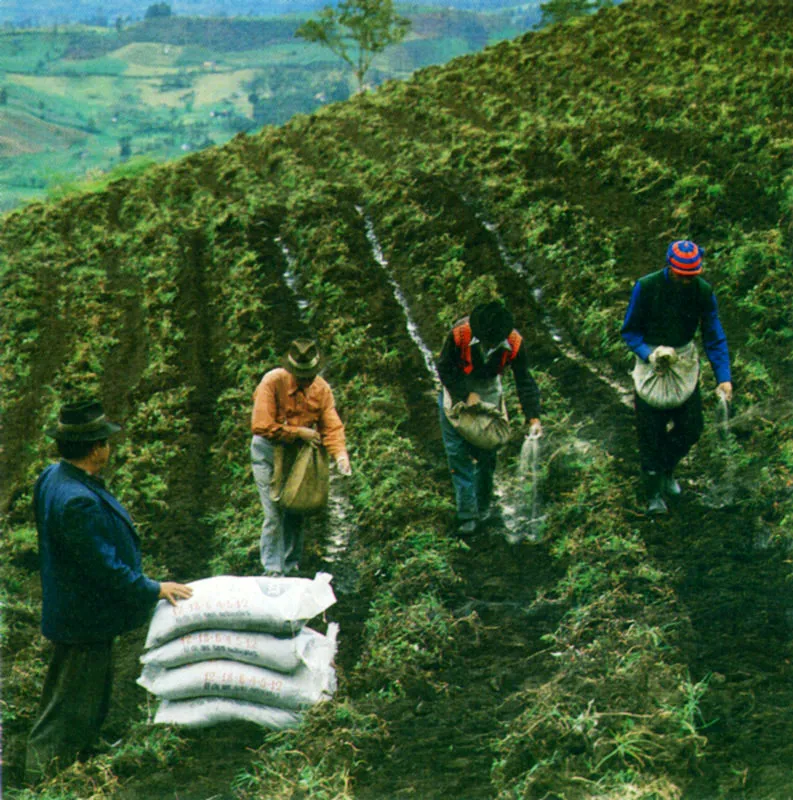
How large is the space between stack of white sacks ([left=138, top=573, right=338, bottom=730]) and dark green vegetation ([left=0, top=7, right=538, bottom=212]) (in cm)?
296

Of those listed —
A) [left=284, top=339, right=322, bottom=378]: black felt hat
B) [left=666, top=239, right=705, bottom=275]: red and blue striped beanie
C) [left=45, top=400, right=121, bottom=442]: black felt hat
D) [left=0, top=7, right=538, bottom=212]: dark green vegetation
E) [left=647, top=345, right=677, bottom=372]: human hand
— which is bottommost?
[left=45, top=400, right=121, bottom=442]: black felt hat

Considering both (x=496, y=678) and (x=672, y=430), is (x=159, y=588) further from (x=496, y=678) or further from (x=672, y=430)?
(x=672, y=430)

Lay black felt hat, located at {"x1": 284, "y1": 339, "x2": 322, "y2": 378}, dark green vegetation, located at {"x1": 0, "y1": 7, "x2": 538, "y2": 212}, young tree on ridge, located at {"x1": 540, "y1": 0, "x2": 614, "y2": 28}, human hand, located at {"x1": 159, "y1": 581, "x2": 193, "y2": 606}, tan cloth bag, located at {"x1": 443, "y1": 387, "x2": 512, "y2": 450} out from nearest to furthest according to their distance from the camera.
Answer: human hand, located at {"x1": 159, "y1": 581, "x2": 193, "y2": 606} → black felt hat, located at {"x1": 284, "y1": 339, "x2": 322, "y2": 378} → tan cloth bag, located at {"x1": 443, "y1": 387, "x2": 512, "y2": 450} → dark green vegetation, located at {"x1": 0, "y1": 7, "x2": 538, "y2": 212} → young tree on ridge, located at {"x1": 540, "y1": 0, "x2": 614, "y2": 28}

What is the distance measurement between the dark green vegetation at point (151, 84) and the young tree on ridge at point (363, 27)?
5.67 ft

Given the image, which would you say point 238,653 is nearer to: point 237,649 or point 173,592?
point 237,649

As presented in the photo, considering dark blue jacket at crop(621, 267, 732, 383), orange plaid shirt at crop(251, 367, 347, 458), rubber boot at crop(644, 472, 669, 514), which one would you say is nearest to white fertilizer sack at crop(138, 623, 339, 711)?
orange plaid shirt at crop(251, 367, 347, 458)

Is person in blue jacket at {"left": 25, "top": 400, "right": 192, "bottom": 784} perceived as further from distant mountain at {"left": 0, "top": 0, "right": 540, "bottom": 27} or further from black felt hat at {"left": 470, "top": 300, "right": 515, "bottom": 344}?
distant mountain at {"left": 0, "top": 0, "right": 540, "bottom": 27}

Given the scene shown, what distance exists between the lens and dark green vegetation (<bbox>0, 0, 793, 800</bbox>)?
4328mm

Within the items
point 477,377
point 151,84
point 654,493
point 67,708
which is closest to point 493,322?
point 477,377

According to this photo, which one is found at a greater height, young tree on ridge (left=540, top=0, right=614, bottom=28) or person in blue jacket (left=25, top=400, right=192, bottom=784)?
young tree on ridge (left=540, top=0, right=614, bottom=28)

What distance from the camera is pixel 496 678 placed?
4.89m

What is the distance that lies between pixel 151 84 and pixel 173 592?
36.1 ft

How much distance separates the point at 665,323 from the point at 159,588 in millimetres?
3210

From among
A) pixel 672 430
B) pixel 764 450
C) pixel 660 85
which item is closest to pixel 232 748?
pixel 672 430
